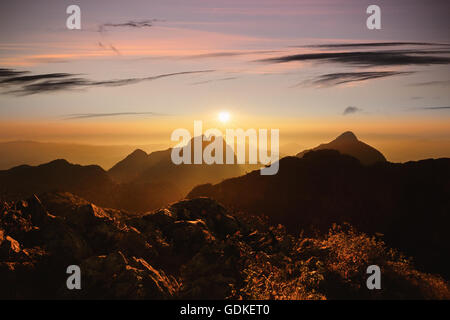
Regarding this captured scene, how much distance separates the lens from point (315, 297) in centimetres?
2241

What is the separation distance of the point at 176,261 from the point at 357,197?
63.5 m

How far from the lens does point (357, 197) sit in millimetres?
83812

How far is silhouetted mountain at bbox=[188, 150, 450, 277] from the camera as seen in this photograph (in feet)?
232

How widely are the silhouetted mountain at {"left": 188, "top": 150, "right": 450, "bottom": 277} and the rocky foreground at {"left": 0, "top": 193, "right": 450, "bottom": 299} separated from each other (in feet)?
128

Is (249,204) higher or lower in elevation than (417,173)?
lower

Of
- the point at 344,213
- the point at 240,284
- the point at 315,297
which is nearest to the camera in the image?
the point at 315,297

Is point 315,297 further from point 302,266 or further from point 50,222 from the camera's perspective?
point 50,222

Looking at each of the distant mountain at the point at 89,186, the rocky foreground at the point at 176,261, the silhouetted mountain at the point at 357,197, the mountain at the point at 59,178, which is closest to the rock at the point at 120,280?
the rocky foreground at the point at 176,261

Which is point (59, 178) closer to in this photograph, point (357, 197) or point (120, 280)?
point (357, 197)

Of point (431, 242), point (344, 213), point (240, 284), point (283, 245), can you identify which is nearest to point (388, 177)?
point (344, 213)

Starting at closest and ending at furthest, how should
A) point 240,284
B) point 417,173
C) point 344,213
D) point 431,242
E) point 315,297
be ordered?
point 315,297 → point 240,284 → point 431,242 → point 344,213 → point 417,173

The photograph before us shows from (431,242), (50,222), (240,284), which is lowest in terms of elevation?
(431,242)

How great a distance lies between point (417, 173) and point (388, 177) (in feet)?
19.4

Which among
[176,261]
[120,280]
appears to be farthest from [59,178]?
[120,280]
